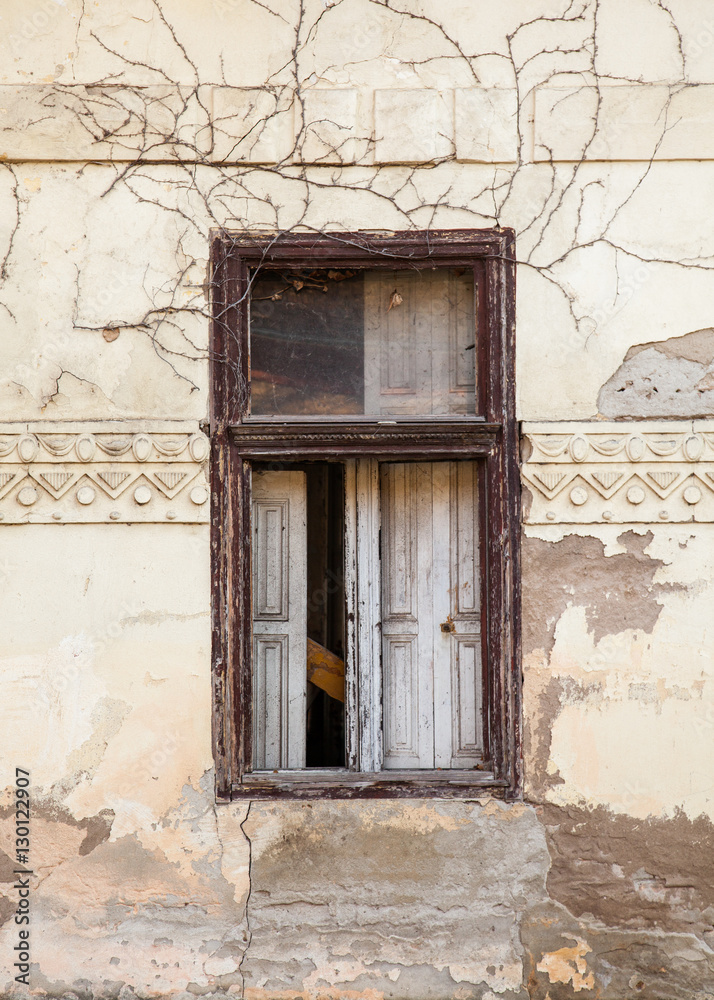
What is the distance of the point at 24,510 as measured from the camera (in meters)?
3.21

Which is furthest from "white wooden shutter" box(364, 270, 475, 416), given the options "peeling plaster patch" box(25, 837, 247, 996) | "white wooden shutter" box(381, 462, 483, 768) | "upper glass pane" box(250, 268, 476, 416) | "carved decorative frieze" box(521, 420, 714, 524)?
"peeling plaster patch" box(25, 837, 247, 996)

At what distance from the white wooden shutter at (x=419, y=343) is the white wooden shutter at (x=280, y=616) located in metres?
0.54

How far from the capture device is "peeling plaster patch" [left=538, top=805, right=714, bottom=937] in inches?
123

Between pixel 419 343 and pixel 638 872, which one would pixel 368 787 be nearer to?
pixel 638 872

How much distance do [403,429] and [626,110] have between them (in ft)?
5.11

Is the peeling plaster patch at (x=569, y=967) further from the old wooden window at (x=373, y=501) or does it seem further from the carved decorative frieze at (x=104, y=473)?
the carved decorative frieze at (x=104, y=473)

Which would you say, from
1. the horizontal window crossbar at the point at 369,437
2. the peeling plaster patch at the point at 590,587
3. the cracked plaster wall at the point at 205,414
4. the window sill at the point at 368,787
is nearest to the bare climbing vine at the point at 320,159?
the cracked plaster wall at the point at 205,414

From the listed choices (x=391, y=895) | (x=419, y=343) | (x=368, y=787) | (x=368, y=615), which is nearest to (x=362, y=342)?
(x=419, y=343)

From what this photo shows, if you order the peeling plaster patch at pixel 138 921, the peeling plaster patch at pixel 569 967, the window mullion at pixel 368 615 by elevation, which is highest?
the window mullion at pixel 368 615

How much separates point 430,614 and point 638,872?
4.17ft

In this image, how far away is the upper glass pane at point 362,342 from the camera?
133 inches

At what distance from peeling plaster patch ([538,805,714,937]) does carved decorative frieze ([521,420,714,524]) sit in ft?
3.93

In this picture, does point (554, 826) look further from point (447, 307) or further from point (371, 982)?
point (447, 307)

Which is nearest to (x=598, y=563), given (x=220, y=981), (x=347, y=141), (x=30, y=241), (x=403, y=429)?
(x=403, y=429)
